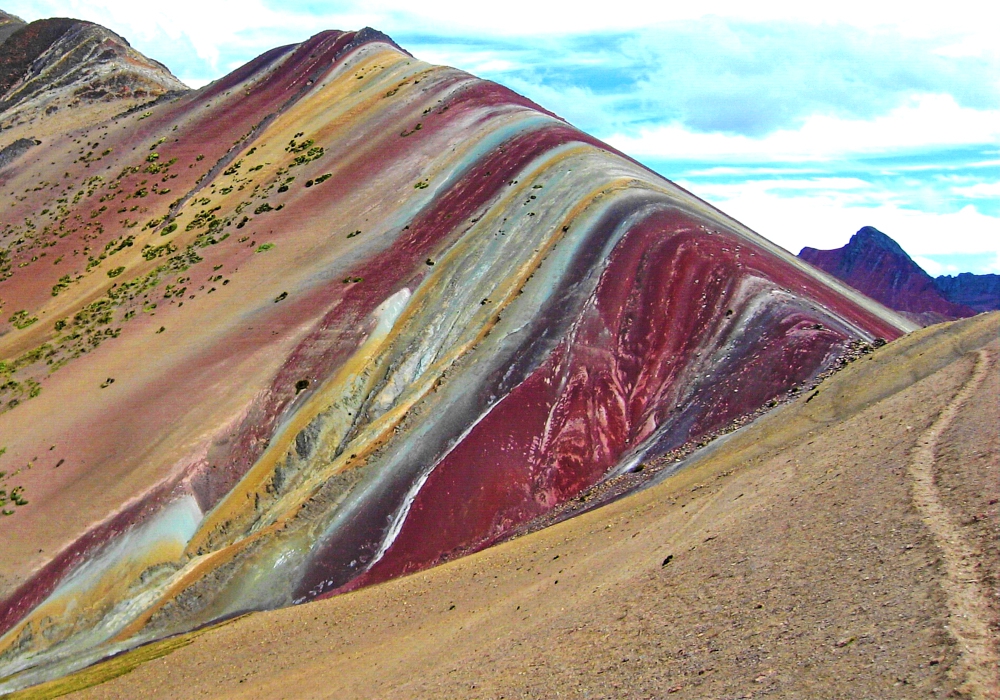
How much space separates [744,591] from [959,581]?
13.1 ft

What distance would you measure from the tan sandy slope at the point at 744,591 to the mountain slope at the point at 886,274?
141 meters

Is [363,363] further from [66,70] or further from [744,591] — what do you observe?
[66,70]

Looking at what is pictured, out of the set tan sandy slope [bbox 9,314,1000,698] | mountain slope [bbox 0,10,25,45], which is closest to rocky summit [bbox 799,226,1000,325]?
mountain slope [bbox 0,10,25,45]

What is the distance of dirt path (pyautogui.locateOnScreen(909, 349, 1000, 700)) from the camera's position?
12.8 m

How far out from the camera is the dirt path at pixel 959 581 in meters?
12.8

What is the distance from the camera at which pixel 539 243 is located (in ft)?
159

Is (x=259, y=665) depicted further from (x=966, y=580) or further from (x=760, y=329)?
(x=760, y=329)

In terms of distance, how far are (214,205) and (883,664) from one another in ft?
215

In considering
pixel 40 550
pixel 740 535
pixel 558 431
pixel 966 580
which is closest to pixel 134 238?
pixel 40 550

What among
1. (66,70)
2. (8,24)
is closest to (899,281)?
(66,70)

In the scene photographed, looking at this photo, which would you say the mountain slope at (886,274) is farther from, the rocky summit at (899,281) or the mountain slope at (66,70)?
the mountain slope at (66,70)

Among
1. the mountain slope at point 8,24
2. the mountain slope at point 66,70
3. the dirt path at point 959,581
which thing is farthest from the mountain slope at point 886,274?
the dirt path at point 959,581

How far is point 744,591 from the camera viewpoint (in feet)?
59.1

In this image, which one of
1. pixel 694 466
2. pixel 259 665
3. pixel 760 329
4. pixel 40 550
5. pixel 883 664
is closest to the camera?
pixel 883 664
